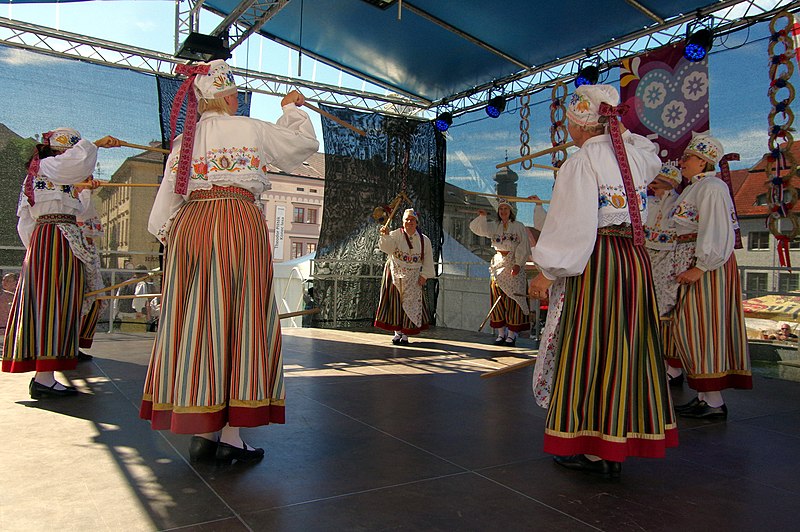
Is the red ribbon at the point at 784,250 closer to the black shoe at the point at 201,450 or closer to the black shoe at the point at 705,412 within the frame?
the black shoe at the point at 705,412

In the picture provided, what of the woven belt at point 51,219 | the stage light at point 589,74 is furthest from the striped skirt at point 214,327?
the stage light at point 589,74

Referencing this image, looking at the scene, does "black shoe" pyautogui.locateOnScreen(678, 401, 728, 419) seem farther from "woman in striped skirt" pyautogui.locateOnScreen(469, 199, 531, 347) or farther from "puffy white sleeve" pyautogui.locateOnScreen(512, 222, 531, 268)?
"puffy white sleeve" pyautogui.locateOnScreen(512, 222, 531, 268)

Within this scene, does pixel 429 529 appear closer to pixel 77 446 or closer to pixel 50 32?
pixel 77 446

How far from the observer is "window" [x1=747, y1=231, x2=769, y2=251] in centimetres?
553

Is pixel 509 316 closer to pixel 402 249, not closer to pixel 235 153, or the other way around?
pixel 402 249

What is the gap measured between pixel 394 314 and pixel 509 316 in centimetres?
116

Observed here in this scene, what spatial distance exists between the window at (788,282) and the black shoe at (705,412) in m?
2.25

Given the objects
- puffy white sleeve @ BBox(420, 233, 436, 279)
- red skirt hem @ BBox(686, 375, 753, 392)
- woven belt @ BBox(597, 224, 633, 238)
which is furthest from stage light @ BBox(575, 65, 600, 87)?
woven belt @ BBox(597, 224, 633, 238)

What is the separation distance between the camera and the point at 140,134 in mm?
6922

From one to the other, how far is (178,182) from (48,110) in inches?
202

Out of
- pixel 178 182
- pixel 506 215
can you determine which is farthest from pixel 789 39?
pixel 178 182

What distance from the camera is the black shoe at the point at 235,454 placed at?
2258 mm

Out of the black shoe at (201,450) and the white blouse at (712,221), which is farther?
the white blouse at (712,221)

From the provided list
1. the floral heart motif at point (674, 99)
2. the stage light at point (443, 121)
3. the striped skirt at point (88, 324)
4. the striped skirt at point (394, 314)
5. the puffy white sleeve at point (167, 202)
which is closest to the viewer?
the puffy white sleeve at point (167, 202)
